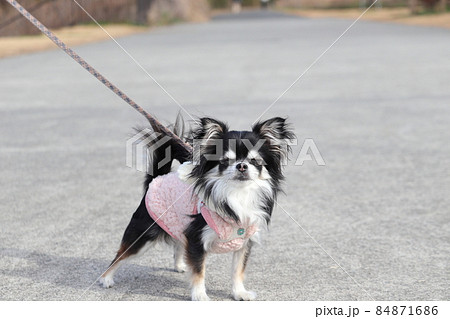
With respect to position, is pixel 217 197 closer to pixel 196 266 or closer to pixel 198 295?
pixel 196 266

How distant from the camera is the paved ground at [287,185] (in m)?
4.73

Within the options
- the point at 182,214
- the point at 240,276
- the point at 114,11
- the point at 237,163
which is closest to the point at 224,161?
the point at 237,163

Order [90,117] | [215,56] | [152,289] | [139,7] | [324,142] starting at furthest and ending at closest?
[139,7] → [215,56] → [90,117] → [324,142] → [152,289]

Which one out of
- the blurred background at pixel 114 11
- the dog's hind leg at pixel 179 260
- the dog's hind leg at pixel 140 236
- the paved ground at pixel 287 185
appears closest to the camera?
the dog's hind leg at pixel 140 236

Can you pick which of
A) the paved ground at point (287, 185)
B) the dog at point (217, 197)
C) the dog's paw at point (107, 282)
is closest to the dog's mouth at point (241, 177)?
the dog at point (217, 197)

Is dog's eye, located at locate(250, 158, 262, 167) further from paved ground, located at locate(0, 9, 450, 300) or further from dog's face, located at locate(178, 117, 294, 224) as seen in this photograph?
paved ground, located at locate(0, 9, 450, 300)

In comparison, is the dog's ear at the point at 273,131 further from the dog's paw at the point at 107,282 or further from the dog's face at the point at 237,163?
the dog's paw at the point at 107,282

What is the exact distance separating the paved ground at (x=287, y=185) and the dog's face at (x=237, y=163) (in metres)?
0.68

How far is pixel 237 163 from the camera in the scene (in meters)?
3.99

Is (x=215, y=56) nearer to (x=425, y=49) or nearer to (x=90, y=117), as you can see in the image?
(x=425, y=49)

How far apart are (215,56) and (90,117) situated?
436 inches

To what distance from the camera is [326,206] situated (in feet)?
21.7

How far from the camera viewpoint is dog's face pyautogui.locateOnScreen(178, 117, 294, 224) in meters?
4.04
